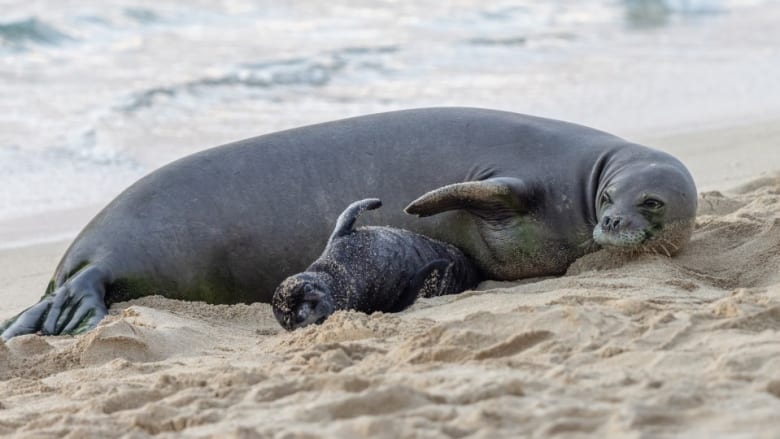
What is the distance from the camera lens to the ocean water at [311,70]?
11.5 meters

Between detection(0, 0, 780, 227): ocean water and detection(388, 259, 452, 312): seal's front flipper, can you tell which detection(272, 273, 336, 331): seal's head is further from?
detection(0, 0, 780, 227): ocean water

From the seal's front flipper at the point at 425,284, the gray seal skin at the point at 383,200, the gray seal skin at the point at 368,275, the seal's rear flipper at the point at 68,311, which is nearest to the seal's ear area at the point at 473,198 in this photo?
the gray seal skin at the point at 383,200

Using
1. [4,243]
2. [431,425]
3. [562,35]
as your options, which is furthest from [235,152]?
[562,35]

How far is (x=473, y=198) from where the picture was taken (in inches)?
232

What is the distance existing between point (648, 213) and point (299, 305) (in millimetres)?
1789

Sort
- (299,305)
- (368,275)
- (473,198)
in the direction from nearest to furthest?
(299,305)
(368,275)
(473,198)

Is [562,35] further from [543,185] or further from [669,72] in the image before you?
[543,185]

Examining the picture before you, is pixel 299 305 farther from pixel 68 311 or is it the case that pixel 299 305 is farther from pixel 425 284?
pixel 68 311

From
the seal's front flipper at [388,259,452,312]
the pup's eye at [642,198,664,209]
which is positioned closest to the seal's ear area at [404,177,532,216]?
the seal's front flipper at [388,259,452,312]


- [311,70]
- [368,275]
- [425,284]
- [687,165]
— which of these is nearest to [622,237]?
[425,284]

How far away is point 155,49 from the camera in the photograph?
711 inches

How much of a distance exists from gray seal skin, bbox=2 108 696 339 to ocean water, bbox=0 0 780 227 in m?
3.03

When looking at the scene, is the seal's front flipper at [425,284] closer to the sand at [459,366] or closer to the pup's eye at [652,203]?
the sand at [459,366]

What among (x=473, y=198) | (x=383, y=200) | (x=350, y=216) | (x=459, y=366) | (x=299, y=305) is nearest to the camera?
(x=459, y=366)
